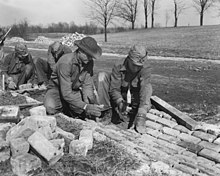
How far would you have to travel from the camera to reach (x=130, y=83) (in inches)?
201

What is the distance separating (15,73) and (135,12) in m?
40.7

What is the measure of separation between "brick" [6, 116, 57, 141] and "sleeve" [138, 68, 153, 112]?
5.58ft

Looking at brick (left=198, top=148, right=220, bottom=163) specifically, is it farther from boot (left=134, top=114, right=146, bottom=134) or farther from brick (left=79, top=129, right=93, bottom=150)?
brick (left=79, top=129, right=93, bottom=150)

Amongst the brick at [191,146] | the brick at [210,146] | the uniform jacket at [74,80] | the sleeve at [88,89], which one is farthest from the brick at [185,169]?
the sleeve at [88,89]

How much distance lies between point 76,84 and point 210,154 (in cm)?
257

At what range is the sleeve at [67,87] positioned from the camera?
4.69 metres

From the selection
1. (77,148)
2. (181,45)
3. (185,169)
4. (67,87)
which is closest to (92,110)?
(67,87)

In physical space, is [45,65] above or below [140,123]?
above

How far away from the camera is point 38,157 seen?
302 cm

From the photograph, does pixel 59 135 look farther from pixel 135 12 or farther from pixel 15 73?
pixel 135 12

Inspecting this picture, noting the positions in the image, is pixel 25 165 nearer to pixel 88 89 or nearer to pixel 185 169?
pixel 185 169

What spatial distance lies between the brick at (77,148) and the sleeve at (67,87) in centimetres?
154

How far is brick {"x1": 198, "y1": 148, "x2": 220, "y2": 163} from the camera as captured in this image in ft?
12.0

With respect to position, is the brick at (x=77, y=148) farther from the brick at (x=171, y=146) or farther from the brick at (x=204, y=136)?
the brick at (x=204, y=136)
